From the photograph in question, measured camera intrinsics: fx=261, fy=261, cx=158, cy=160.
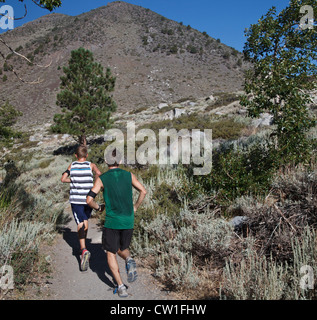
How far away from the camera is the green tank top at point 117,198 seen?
11.1 ft

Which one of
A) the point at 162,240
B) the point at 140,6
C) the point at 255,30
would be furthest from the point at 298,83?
the point at 140,6

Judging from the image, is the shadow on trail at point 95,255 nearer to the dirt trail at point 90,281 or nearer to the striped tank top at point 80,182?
the dirt trail at point 90,281

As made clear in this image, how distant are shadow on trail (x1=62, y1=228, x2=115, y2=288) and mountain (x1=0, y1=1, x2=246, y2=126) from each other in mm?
37771

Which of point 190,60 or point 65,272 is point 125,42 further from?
point 65,272

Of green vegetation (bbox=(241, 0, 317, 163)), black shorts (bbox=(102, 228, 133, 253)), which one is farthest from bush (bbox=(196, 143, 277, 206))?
black shorts (bbox=(102, 228, 133, 253))

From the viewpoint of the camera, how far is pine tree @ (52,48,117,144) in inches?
723

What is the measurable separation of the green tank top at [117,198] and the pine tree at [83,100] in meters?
15.4

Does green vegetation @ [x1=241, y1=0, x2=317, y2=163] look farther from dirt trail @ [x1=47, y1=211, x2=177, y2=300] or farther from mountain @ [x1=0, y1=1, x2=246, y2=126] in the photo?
mountain @ [x1=0, y1=1, x2=246, y2=126]

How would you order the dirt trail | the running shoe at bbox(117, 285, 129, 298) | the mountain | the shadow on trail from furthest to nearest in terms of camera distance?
the mountain
the shadow on trail
the dirt trail
the running shoe at bbox(117, 285, 129, 298)

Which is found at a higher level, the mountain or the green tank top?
the mountain

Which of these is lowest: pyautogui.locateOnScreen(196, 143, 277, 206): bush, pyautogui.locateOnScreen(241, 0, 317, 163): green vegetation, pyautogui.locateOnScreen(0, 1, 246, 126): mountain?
pyautogui.locateOnScreen(196, 143, 277, 206): bush

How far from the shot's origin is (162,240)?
183 inches

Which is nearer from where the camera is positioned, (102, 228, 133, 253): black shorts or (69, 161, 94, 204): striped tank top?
(102, 228, 133, 253): black shorts

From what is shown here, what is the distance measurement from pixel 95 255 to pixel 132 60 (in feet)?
200
